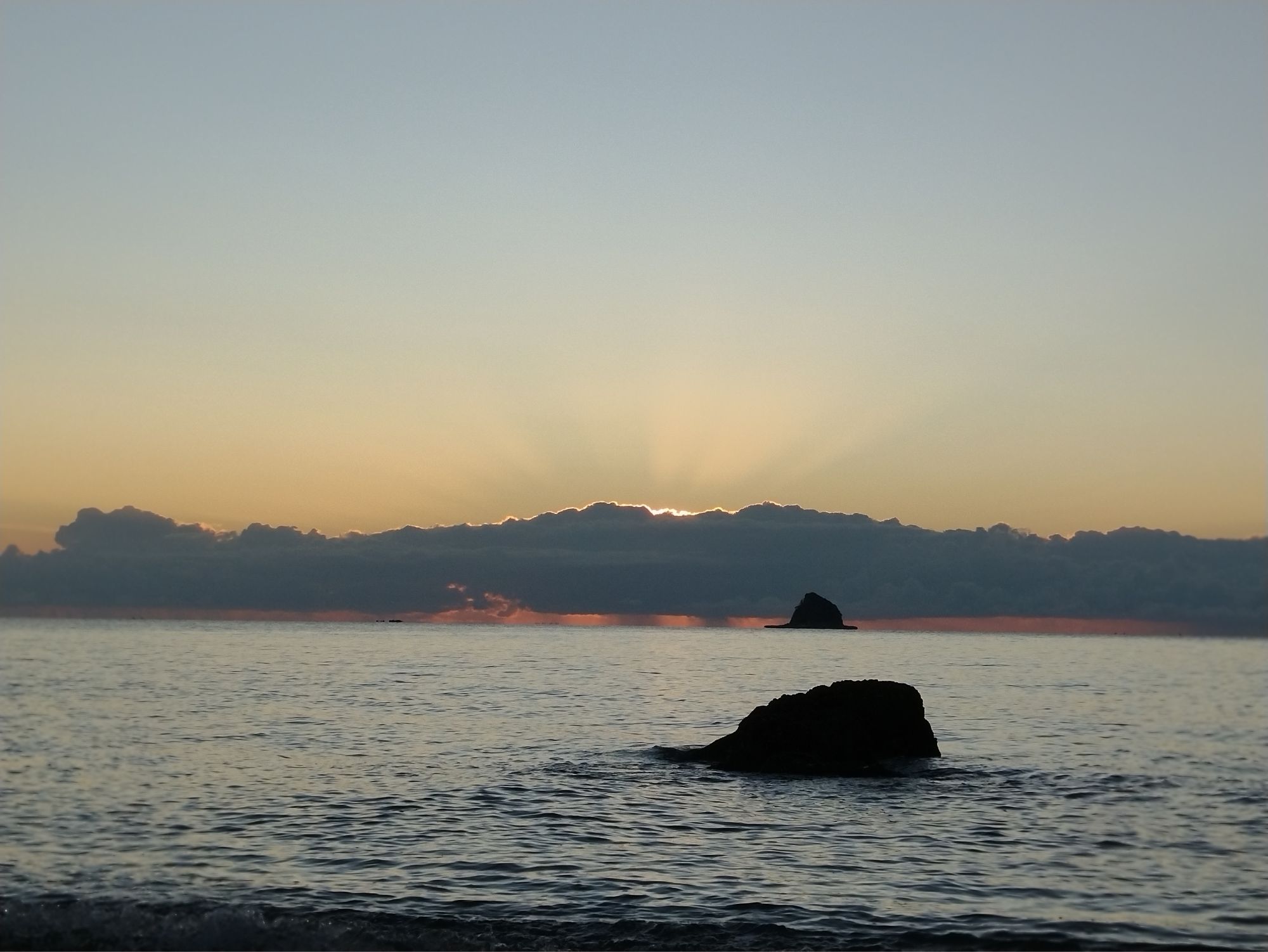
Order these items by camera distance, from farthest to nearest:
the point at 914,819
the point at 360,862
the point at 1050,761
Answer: the point at 1050,761 < the point at 914,819 < the point at 360,862

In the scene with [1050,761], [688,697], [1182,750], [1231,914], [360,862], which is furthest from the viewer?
[688,697]

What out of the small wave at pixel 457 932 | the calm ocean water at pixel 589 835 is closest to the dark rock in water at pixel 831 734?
the calm ocean water at pixel 589 835

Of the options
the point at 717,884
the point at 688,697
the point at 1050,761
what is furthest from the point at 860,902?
the point at 688,697

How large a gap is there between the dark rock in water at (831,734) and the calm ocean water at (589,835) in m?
1.88

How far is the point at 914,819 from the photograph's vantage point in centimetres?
2820

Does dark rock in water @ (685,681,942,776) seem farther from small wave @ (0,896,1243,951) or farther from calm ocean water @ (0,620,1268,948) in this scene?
small wave @ (0,896,1243,951)

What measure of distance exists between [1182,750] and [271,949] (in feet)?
134

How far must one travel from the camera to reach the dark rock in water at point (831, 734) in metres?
37.1

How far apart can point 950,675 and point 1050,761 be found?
216 feet

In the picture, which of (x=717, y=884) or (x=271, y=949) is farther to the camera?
(x=717, y=884)

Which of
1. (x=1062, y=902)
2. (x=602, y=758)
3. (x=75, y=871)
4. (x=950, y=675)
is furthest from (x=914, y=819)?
(x=950, y=675)

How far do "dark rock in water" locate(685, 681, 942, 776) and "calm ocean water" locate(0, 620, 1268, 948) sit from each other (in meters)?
1.88

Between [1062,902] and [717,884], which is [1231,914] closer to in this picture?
[1062,902]

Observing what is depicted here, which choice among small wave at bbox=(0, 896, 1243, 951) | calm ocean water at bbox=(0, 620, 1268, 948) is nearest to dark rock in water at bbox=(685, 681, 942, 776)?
calm ocean water at bbox=(0, 620, 1268, 948)
